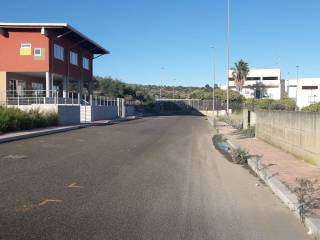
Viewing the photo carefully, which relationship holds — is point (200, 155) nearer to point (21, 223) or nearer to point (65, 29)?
point (21, 223)

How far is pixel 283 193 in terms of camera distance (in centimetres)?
931

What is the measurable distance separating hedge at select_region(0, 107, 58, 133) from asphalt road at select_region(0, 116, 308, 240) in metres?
11.7

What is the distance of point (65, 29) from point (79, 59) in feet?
32.6

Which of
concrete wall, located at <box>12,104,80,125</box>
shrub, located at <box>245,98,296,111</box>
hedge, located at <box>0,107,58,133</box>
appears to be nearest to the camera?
shrub, located at <box>245,98,296,111</box>

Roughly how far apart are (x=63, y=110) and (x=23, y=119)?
29.1 feet

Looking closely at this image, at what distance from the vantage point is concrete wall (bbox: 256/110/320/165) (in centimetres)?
1342

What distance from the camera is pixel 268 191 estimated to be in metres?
10.4

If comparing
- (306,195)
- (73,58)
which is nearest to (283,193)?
(306,195)

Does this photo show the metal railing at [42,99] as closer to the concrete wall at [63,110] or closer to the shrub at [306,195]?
the concrete wall at [63,110]

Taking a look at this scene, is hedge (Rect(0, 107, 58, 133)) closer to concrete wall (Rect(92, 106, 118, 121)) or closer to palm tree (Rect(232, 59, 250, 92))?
concrete wall (Rect(92, 106, 118, 121))

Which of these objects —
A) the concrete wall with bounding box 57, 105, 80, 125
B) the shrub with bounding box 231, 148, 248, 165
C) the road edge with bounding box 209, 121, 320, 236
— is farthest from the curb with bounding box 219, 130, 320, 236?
the concrete wall with bounding box 57, 105, 80, 125

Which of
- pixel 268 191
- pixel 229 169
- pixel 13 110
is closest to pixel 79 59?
pixel 13 110

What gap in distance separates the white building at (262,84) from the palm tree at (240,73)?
15.4ft

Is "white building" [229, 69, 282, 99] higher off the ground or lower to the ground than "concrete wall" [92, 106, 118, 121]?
higher
